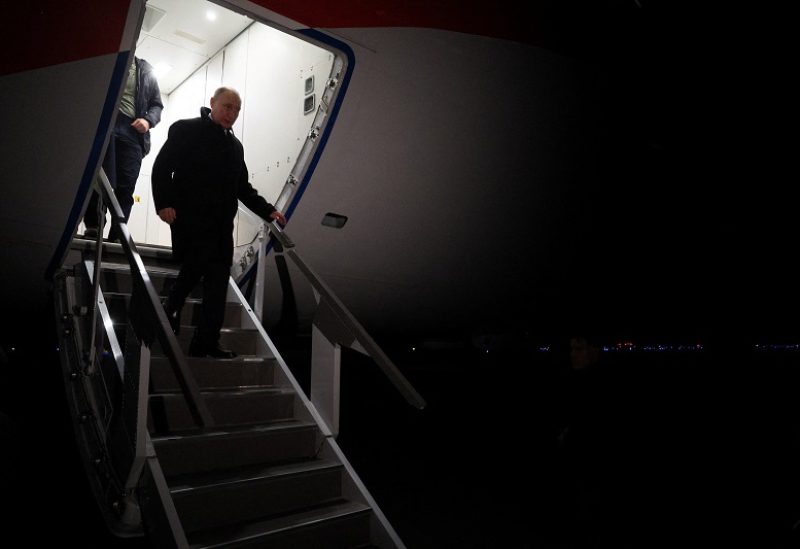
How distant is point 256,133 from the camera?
507 centimetres

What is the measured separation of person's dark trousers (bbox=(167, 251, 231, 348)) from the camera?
322cm

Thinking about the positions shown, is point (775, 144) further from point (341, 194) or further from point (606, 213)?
point (341, 194)

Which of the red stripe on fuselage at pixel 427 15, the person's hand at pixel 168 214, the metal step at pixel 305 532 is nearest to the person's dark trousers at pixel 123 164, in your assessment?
the person's hand at pixel 168 214

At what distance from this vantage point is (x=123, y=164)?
4242mm

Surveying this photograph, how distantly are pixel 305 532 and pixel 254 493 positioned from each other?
31 centimetres

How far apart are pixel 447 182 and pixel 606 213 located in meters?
2.62

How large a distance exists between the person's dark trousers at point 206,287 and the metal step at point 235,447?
0.63m

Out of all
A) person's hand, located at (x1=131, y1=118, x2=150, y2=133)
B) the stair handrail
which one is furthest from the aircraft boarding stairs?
person's hand, located at (x1=131, y1=118, x2=150, y2=133)

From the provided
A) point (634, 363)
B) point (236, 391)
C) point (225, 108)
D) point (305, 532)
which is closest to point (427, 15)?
point (225, 108)

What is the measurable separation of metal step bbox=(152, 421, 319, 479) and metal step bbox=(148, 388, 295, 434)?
14cm

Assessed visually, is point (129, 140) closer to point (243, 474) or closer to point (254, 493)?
point (243, 474)

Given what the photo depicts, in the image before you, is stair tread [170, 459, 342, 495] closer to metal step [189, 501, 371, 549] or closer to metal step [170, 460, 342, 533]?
metal step [170, 460, 342, 533]

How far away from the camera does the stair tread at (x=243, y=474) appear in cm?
261

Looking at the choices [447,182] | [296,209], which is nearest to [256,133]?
[296,209]
